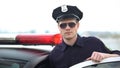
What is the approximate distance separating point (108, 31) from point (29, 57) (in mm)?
2536

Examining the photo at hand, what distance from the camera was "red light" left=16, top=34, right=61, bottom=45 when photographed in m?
5.91

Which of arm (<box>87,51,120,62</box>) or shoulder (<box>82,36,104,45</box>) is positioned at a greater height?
shoulder (<box>82,36,104,45</box>)

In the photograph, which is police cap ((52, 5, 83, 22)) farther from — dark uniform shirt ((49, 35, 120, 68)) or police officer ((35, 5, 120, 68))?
dark uniform shirt ((49, 35, 120, 68))

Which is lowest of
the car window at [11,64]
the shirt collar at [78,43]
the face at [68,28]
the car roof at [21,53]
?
the car window at [11,64]

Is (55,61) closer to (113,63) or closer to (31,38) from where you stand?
(31,38)

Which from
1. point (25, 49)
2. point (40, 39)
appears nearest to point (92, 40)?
point (40, 39)

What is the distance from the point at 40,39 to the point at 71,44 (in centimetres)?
33

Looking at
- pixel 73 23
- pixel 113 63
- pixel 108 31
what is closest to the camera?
pixel 113 63

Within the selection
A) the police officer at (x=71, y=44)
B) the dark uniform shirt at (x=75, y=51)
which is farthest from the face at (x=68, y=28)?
the dark uniform shirt at (x=75, y=51)

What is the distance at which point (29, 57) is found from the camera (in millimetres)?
5797

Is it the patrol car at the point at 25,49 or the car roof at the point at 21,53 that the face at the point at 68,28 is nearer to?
the patrol car at the point at 25,49

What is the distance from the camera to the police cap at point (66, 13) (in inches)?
226

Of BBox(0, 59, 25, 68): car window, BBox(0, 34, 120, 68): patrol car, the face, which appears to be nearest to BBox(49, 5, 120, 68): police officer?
the face

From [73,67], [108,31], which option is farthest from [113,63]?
[108,31]
